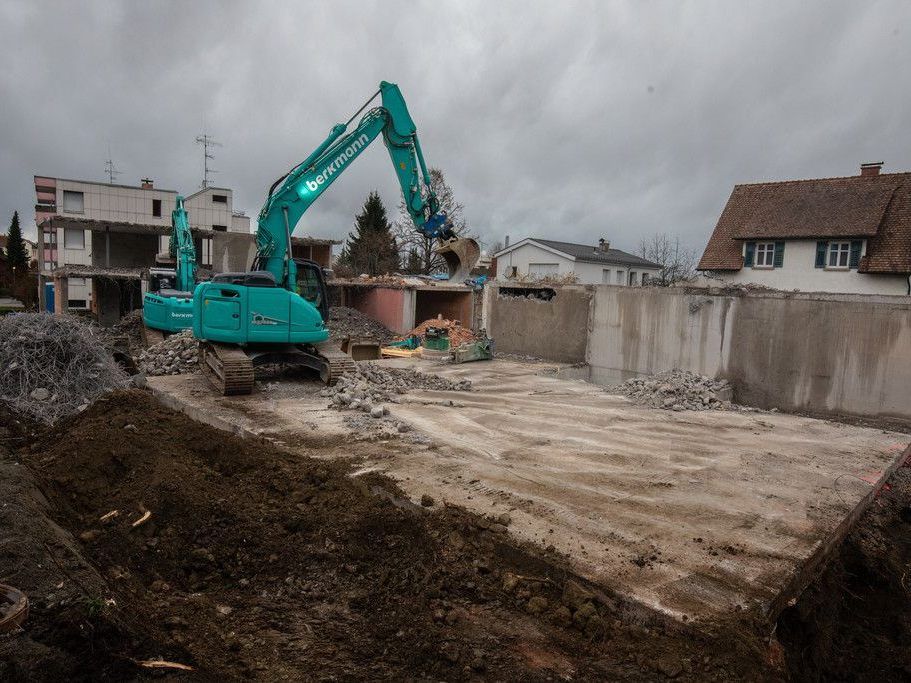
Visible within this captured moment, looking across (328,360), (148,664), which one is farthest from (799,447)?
(148,664)

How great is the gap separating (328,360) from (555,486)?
559 centimetres

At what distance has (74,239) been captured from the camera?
34500 mm

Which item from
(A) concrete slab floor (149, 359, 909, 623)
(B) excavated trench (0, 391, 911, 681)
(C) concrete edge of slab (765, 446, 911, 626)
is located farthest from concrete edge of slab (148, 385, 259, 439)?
(C) concrete edge of slab (765, 446, 911, 626)

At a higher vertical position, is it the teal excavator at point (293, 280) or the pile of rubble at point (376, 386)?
the teal excavator at point (293, 280)

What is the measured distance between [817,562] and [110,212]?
150 feet

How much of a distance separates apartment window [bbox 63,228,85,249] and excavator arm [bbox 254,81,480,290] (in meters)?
28.9

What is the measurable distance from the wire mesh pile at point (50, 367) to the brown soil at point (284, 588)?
9.63ft

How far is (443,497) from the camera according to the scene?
555 cm

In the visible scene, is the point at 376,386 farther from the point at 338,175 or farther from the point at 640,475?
the point at 640,475

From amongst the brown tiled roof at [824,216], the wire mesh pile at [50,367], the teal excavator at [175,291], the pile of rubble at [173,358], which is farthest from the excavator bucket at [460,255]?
the brown tiled roof at [824,216]

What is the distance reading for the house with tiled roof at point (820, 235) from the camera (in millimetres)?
23859

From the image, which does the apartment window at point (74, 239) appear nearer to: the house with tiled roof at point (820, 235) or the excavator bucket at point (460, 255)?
the excavator bucket at point (460, 255)

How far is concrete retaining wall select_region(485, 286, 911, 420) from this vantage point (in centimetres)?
1001

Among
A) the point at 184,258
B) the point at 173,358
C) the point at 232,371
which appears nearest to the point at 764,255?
the point at 184,258
